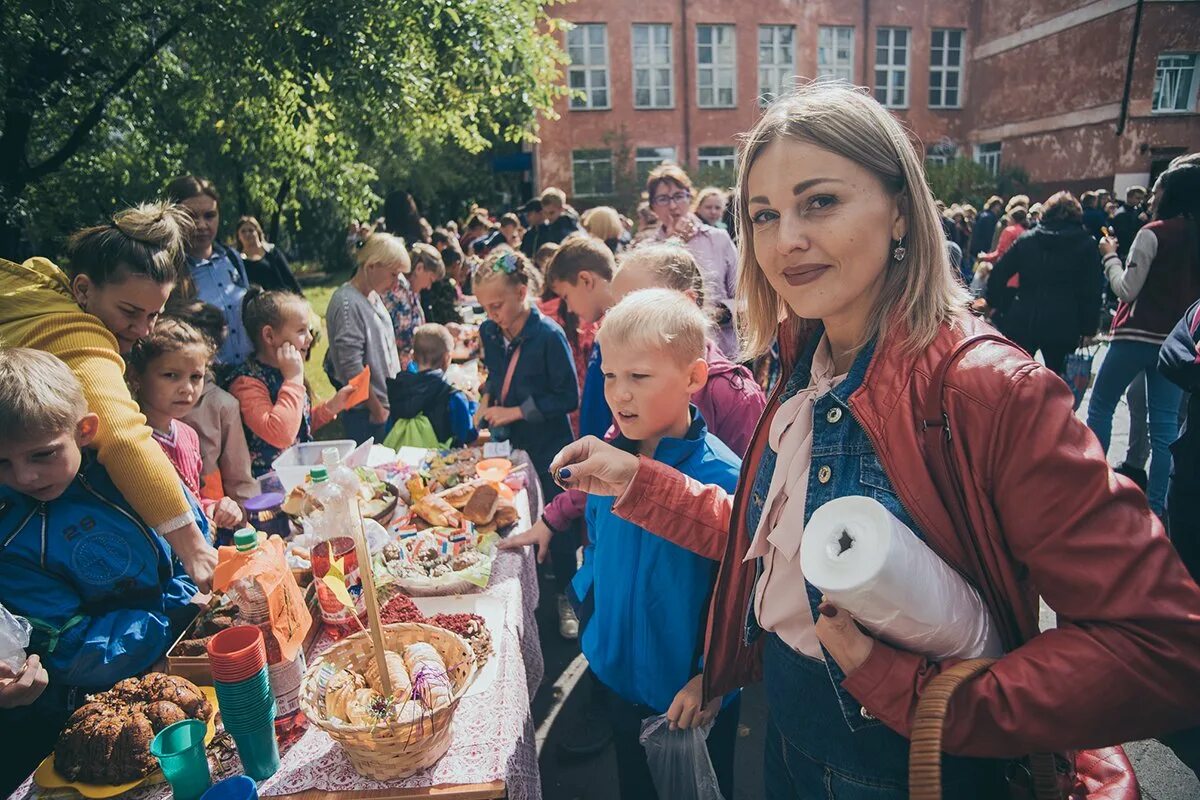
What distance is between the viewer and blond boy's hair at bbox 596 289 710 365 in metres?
1.90

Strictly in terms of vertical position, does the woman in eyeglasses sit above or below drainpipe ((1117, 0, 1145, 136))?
below

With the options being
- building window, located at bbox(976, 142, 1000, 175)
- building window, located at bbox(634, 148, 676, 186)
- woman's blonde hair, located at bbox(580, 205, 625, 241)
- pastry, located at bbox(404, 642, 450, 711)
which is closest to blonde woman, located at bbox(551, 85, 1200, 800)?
pastry, located at bbox(404, 642, 450, 711)

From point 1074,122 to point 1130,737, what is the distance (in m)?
26.4

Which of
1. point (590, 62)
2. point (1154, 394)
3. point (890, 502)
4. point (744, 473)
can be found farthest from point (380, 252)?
point (590, 62)

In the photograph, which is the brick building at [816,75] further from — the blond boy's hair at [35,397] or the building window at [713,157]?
the blond boy's hair at [35,397]

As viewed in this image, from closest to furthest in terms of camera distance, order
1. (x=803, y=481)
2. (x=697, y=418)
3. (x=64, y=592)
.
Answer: (x=803, y=481) → (x=64, y=592) → (x=697, y=418)

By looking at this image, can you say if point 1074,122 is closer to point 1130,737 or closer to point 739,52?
point 739,52

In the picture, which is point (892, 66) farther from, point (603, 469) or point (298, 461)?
point (603, 469)

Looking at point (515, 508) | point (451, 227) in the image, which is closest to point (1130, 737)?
point (515, 508)

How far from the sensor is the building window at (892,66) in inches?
991

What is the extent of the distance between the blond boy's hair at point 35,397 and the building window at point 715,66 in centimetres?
2555

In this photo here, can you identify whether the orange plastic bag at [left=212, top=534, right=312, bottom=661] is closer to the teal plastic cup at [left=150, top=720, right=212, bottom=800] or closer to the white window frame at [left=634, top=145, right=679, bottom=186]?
the teal plastic cup at [left=150, top=720, right=212, bottom=800]

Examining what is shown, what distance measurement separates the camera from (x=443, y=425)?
157 inches

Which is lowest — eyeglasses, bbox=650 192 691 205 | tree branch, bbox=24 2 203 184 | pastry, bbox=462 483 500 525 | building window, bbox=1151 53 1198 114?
pastry, bbox=462 483 500 525
